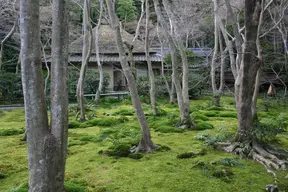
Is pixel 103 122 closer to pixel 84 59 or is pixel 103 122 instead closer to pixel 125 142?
pixel 84 59

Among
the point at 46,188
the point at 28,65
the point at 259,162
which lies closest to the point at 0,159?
the point at 46,188

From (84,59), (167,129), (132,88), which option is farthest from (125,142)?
(84,59)

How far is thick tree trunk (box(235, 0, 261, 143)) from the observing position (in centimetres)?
548

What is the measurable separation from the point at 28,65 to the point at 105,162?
3016 mm

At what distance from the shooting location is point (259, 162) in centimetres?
518

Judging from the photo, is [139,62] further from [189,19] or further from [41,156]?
[41,156]

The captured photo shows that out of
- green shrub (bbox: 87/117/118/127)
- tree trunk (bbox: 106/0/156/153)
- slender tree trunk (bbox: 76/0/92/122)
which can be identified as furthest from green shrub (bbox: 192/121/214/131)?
slender tree trunk (bbox: 76/0/92/122)

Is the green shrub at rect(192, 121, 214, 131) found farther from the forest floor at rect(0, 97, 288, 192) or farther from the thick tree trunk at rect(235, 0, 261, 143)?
the thick tree trunk at rect(235, 0, 261, 143)

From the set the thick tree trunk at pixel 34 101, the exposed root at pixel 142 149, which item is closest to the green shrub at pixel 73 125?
the exposed root at pixel 142 149

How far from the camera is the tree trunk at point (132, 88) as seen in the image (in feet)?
19.0

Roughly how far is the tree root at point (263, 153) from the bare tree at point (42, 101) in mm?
3899

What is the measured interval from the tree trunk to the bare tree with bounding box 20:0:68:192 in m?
2.61

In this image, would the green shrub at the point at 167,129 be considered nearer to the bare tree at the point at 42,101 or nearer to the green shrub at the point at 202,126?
the green shrub at the point at 202,126

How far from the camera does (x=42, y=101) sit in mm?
3057
